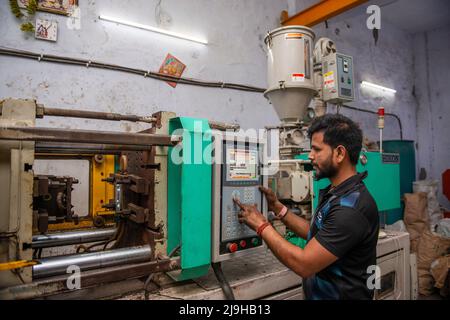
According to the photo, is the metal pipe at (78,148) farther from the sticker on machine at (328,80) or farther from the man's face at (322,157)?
the sticker on machine at (328,80)

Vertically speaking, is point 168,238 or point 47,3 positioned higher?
point 47,3

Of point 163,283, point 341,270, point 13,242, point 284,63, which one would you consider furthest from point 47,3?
point 341,270

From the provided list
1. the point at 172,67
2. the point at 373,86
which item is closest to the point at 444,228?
the point at 373,86

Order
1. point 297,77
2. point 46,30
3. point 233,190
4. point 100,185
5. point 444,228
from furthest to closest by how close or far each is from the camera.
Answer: point 444,228 → point 46,30 → point 297,77 → point 100,185 → point 233,190

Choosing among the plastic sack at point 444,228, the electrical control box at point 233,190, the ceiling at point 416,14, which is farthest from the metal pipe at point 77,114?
the ceiling at point 416,14

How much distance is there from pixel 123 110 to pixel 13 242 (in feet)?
5.12

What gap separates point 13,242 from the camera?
75 centimetres

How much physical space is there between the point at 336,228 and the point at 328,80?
1.17 metres

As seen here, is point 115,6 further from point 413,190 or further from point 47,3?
point 413,190

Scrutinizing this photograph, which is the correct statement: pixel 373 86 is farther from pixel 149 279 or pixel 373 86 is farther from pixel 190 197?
pixel 149 279

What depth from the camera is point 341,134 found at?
3.30 feet

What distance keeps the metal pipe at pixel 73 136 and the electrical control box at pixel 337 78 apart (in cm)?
120

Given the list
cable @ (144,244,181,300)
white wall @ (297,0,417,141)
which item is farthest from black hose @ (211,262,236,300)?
white wall @ (297,0,417,141)

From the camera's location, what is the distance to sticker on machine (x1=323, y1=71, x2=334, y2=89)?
1.74 meters
